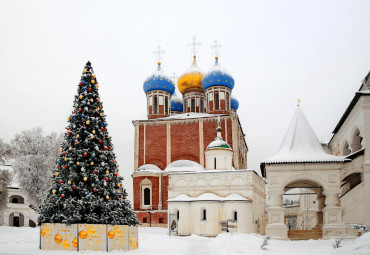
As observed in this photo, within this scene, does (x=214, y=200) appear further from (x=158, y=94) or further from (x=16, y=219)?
(x=16, y=219)

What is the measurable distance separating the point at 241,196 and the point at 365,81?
9601 mm

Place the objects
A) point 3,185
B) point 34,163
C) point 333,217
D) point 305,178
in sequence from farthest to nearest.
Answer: point 34,163 → point 3,185 → point 305,178 → point 333,217

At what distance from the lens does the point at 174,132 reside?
34.3 metres

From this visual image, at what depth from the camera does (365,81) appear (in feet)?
66.4

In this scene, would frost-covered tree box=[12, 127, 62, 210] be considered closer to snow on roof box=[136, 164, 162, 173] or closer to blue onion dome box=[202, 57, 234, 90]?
snow on roof box=[136, 164, 162, 173]

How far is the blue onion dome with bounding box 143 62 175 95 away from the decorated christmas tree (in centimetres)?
2338

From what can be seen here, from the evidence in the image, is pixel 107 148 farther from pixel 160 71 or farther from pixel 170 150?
pixel 160 71

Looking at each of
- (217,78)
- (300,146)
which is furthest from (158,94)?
(300,146)

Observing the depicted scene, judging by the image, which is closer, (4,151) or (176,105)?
(4,151)

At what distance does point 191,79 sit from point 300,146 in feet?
64.6

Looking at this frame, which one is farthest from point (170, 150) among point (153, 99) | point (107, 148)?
point (107, 148)

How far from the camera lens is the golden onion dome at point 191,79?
37.6 metres

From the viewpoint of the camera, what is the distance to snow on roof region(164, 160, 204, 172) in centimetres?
3169

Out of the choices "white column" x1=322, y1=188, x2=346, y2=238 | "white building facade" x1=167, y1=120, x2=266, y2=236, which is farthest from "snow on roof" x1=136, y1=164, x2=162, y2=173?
"white column" x1=322, y1=188, x2=346, y2=238
